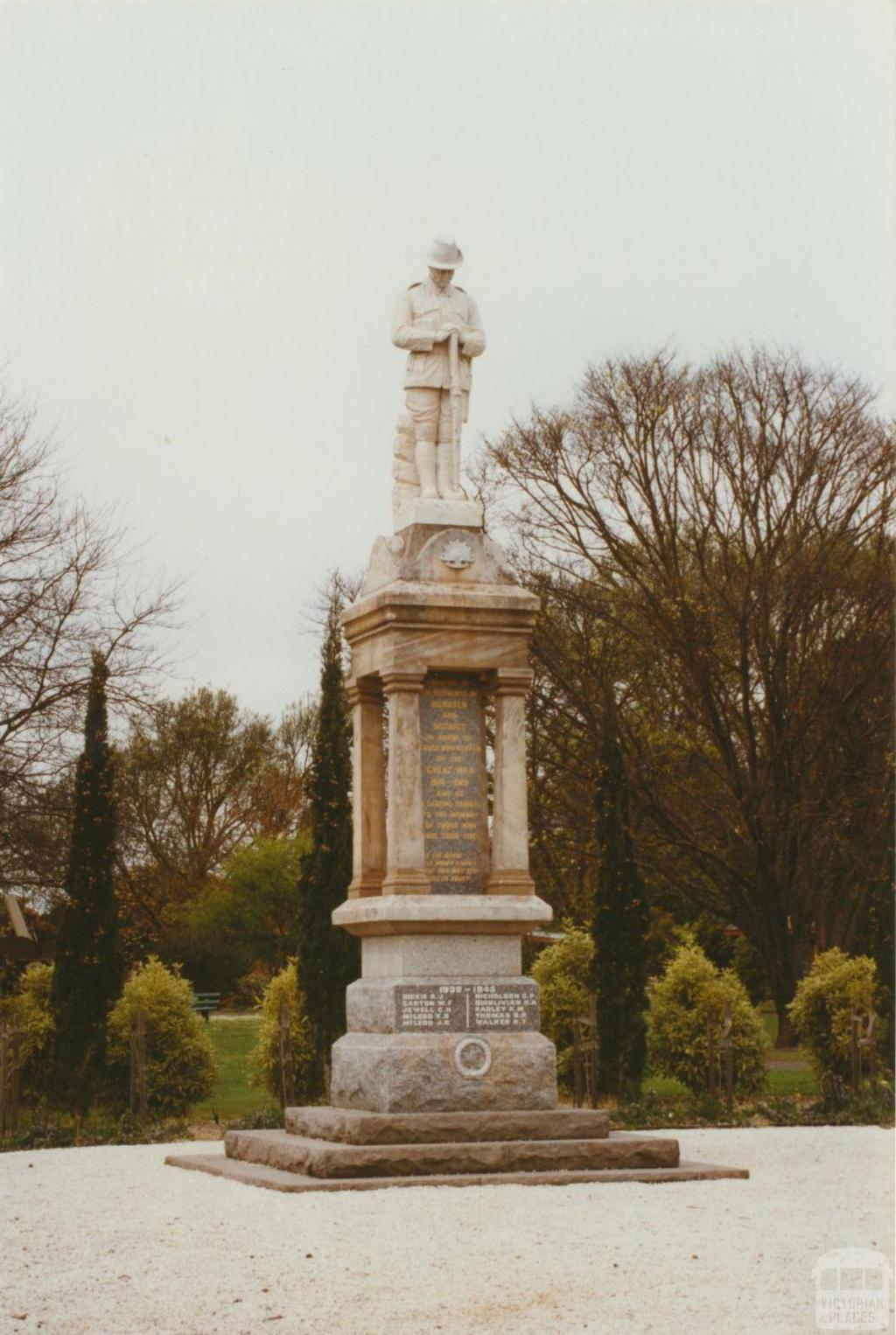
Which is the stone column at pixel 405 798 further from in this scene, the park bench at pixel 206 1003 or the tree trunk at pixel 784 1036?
the park bench at pixel 206 1003

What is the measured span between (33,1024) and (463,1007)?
333 inches

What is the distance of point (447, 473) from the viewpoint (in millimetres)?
13969

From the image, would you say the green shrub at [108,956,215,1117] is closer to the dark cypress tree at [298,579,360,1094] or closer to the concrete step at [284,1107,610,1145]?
the dark cypress tree at [298,579,360,1094]

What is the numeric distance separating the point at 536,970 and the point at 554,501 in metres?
10.8

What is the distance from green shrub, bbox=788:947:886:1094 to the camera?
19.0 m

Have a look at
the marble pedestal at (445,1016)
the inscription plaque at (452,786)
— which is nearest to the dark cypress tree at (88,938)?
the marble pedestal at (445,1016)

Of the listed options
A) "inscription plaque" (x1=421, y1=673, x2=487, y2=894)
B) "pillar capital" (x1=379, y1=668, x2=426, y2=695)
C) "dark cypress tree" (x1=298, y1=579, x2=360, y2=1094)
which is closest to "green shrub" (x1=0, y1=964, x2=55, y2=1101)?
"dark cypress tree" (x1=298, y1=579, x2=360, y2=1094)

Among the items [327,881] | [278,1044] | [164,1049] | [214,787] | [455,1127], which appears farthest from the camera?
[214,787]

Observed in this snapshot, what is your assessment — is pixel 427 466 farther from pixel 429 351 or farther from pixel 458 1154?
pixel 458 1154

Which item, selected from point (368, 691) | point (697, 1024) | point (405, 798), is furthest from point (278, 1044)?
point (405, 798)

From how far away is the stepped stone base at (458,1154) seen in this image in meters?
11.2

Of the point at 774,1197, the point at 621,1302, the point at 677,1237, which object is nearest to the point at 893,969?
the point at 774,1197

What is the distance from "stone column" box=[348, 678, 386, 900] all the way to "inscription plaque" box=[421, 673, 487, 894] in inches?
26.1

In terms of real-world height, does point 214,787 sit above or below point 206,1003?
above
